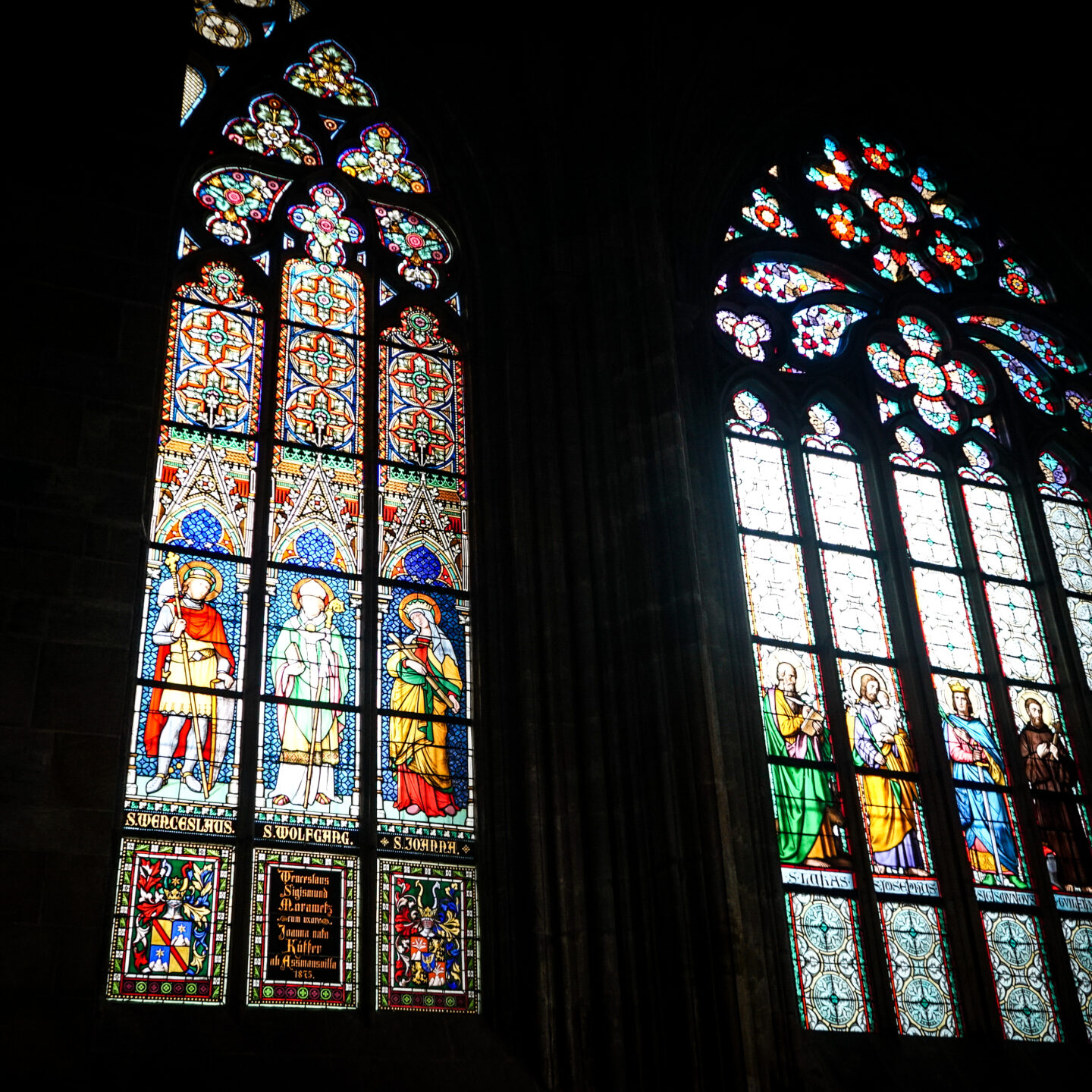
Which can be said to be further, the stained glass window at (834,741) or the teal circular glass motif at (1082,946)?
the teal circular glass motif at (1082,946)

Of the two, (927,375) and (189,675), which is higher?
(927,375)

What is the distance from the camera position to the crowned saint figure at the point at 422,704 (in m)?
8.95

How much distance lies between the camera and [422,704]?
363 inches

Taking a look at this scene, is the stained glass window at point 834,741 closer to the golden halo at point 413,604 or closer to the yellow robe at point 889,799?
the yellow robe at point 889,799

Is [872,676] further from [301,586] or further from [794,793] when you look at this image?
[301,586]

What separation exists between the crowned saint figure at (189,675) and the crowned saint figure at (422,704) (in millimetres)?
1021

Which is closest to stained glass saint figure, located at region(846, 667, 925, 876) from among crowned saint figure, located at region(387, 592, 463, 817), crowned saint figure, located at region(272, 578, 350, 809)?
crowned saint figure, located at region(387, 592, 463, 817)

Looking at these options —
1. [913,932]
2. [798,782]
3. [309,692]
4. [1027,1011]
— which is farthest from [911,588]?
[309,692]

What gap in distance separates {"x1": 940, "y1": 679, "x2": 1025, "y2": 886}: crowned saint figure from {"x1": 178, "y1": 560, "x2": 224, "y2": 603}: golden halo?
4964 mm

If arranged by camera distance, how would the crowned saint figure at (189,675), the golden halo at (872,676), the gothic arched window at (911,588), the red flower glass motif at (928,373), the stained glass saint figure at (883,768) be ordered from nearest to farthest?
the crowned saint figure at (189,675) < the gothic arched window at (911,588) < the stained glass saint figure at (883,768) < the golden halo at (872,676) < the red flower glass motif at (928,373)

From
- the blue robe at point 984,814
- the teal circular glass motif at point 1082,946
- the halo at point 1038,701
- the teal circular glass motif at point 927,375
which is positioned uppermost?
the teal circular glass motif at point 927,375

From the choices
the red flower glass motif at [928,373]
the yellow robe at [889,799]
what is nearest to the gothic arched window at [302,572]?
the yellow robe at [889,799]

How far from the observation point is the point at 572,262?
35.8 feet

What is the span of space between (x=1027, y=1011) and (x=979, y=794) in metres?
1.45
